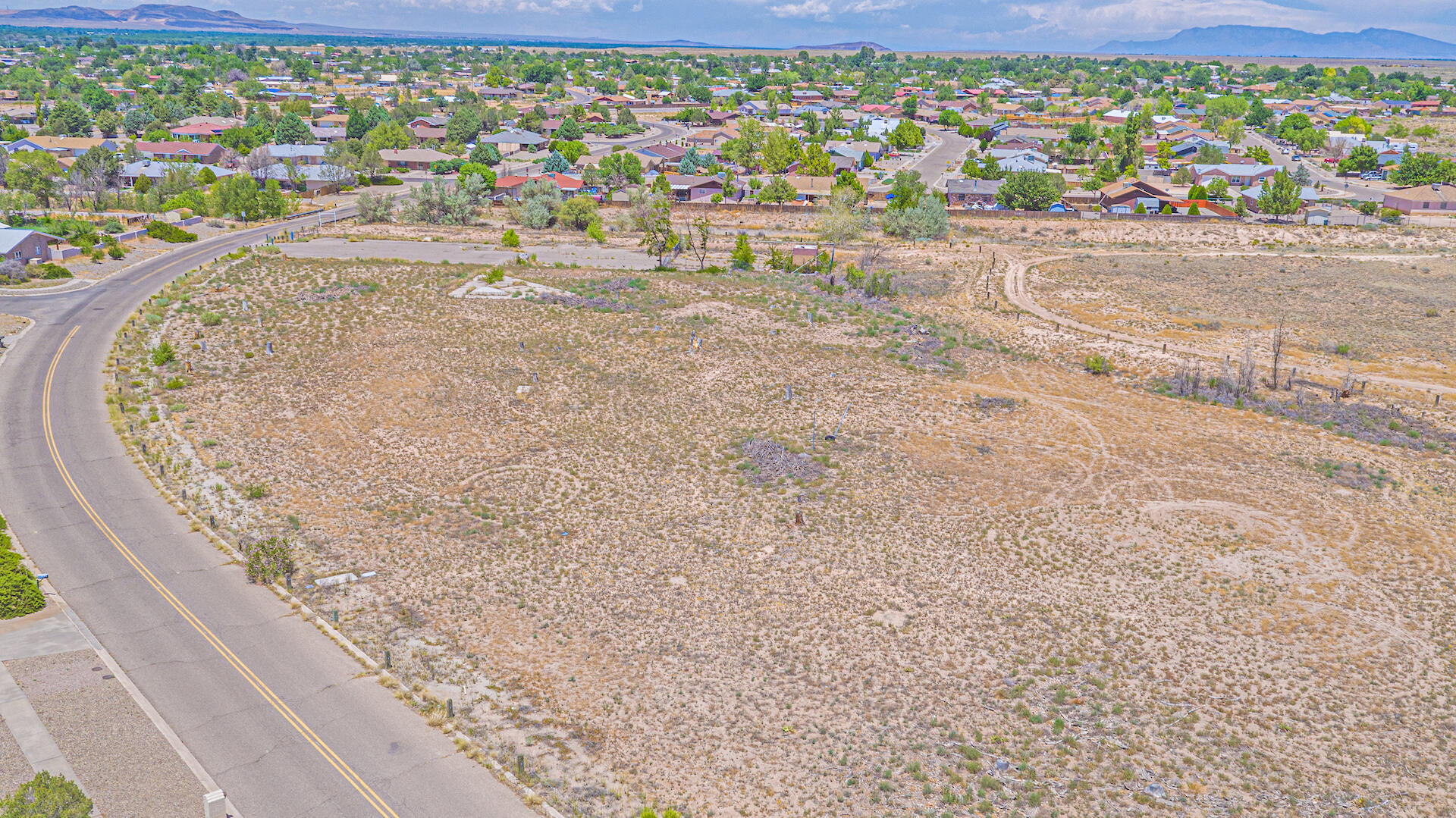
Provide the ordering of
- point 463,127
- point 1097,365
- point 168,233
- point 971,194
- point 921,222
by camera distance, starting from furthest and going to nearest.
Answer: point 463,127
point 971,194
point 921,222
point 168,233
point 1097,365

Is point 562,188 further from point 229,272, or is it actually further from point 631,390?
point 631,390

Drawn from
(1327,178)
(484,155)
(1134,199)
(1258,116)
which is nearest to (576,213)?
(484,155)

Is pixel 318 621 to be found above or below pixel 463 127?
below

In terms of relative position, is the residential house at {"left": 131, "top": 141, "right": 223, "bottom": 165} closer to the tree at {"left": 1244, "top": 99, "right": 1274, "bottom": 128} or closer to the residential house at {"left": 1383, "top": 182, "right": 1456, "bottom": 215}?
the residential house at {"left": 1383, "top": 182, "right": 1456, "bottom": 215}

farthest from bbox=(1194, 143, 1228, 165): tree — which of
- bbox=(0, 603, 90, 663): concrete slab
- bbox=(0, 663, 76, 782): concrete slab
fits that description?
bbox=(0, 663, 76, 782): concrete slab

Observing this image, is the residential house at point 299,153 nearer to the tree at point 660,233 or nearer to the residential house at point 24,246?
the residential house at point 24,246

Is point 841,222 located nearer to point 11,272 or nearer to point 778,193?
point 778,193

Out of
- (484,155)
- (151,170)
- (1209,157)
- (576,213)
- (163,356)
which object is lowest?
(163,356)
